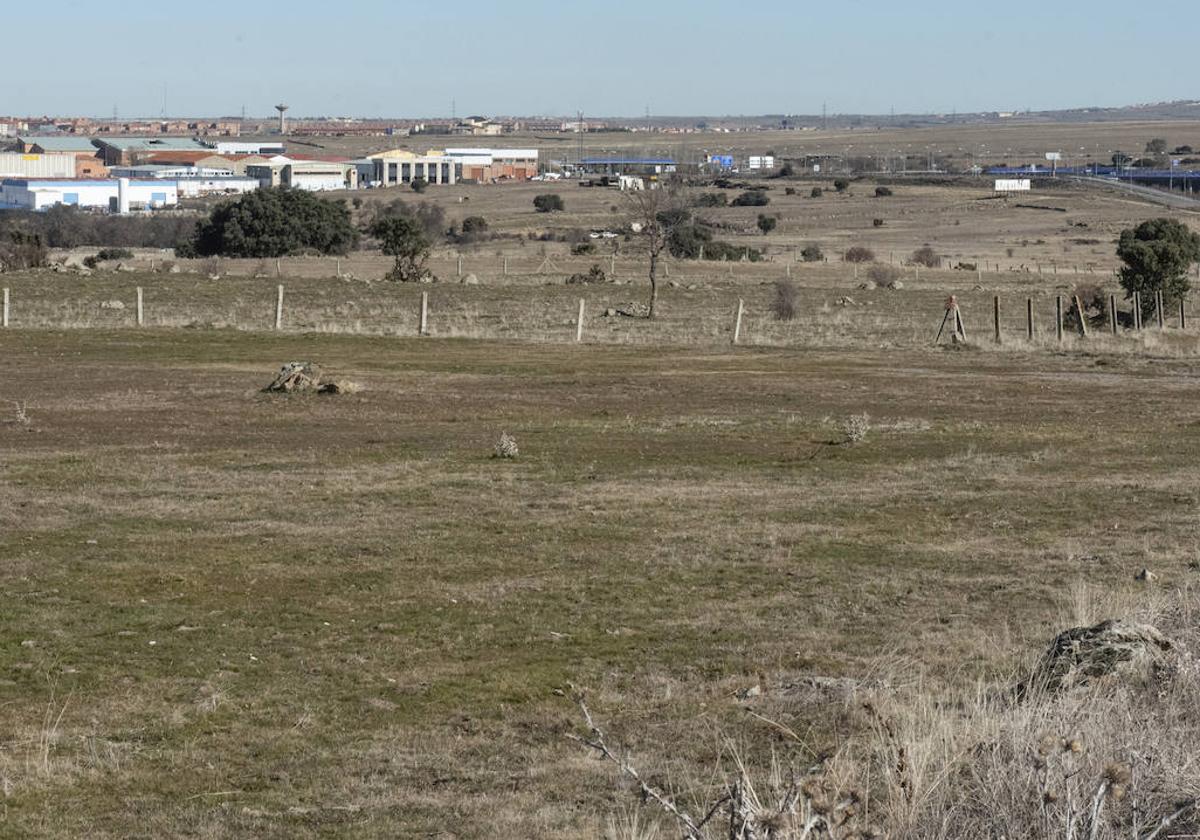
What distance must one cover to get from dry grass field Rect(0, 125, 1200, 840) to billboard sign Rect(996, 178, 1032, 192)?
116 metres

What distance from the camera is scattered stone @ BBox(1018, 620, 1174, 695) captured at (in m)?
9.25

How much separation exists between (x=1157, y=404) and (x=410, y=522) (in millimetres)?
15779

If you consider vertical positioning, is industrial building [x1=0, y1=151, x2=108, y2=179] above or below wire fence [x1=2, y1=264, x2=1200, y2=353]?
above

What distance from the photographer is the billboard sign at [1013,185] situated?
15002 centimetres

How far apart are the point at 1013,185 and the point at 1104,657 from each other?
493ft

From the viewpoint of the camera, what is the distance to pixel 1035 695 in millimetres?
8750

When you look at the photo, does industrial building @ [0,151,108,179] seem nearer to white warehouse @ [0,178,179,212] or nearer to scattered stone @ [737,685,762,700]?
white warehouse @ [0,178,179,212]

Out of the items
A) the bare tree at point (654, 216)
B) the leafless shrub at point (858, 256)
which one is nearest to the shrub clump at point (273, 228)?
the bare tree at point (654, 216)

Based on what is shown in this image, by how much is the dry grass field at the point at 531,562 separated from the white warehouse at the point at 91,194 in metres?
116

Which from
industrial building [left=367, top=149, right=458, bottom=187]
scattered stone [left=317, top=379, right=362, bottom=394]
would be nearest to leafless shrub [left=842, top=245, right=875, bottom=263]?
scattered stone [left=317, top=379, right=362, bottom=394]

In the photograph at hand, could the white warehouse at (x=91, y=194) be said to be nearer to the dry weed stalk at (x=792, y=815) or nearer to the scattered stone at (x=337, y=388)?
the scattered stone at (x=337, y=388)

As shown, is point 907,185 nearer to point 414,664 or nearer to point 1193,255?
point 1193,255

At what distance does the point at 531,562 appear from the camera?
50.6 ft

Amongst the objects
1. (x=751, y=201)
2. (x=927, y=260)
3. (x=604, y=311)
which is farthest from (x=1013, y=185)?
(x=604, y=311)
